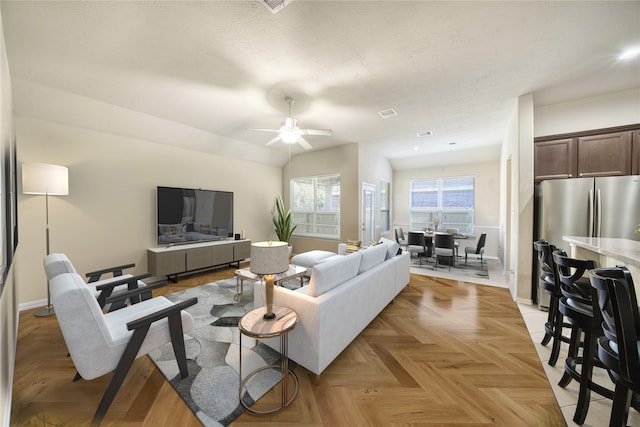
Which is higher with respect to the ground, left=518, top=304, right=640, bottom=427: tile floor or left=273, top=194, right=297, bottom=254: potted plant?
left=273, top=194, right=297, bottom=254: potted plant

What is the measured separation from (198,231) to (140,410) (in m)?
3.64

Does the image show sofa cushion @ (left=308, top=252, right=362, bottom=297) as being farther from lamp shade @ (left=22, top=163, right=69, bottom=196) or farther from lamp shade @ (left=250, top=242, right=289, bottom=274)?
lamp shade @ (left=22, top=163, right=69, bottom=196)

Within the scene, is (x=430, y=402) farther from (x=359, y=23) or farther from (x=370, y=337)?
(x=359, y=23)

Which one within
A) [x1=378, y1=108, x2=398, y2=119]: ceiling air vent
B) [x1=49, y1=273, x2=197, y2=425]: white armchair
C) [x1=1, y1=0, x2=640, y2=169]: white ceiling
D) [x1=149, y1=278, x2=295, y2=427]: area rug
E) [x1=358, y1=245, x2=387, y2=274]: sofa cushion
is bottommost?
[x1=149, y1=278, x2=295, y2=427]: area rug

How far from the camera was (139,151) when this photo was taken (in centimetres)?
420

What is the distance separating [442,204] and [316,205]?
12.4 ft

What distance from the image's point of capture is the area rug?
1620 mm

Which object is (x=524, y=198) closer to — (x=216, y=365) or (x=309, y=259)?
(x=309, y=259)

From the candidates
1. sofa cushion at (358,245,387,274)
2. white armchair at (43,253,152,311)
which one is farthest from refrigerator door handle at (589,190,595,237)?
white armchair at (43,253,152,311)

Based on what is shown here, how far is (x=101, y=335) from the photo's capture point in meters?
1.55

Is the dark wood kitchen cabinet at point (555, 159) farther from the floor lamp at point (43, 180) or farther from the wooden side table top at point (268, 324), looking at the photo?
the floor lamp at point (43, 180)

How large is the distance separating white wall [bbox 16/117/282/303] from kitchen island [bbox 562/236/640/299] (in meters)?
5.72

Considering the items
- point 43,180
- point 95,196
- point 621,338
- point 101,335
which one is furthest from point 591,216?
point 95,196

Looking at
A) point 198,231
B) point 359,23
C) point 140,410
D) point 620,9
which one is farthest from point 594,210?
point 198,231
